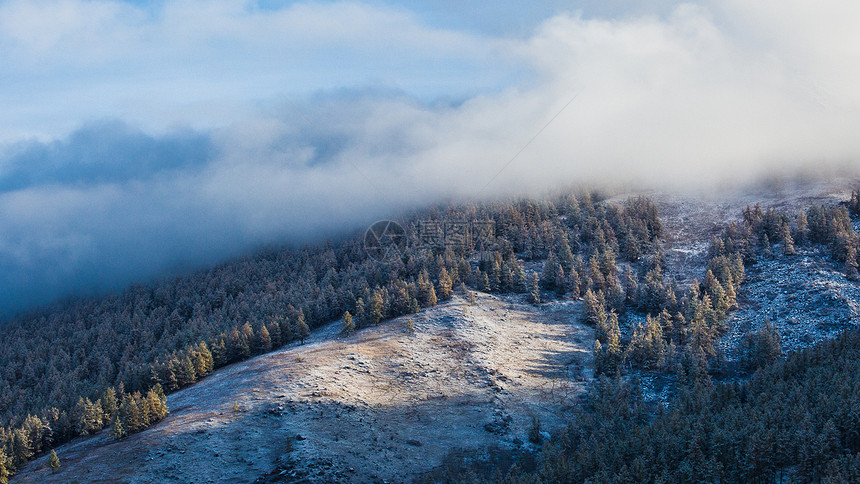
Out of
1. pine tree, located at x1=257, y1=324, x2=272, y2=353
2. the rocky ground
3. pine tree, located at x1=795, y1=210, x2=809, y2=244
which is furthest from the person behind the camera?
pine tree, located at x1=795, y1=210, x2=809, y2=244

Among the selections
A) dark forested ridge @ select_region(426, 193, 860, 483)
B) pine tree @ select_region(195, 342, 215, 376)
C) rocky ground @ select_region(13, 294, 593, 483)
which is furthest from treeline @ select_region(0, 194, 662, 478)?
dark forested ridge @ select_region(426, 193, 860, 483)

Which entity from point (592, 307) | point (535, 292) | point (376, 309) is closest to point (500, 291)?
point (535, 292)

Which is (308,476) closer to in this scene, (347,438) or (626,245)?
(347,438)

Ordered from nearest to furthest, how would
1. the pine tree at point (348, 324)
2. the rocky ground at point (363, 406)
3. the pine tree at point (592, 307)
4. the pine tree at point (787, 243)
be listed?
the rocky ground at point (363, 406) → the pine tree at point (348, 324) → the pine tree at point (592, 307) → the pine tree at point (787, 243)

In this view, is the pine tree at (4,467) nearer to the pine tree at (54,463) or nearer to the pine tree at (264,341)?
the pine tree at (54,463)

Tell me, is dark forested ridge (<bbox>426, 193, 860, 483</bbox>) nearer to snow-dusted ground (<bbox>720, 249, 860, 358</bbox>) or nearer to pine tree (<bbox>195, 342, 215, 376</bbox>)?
snow-dusted ground (<bbox>720, 249, 860, 358</bbox>)

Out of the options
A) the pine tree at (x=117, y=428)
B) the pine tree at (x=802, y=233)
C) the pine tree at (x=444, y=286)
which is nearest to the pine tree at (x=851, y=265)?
the pine tree at (x=802, y=233)

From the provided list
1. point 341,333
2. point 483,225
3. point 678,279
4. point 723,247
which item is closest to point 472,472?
point 341,333
